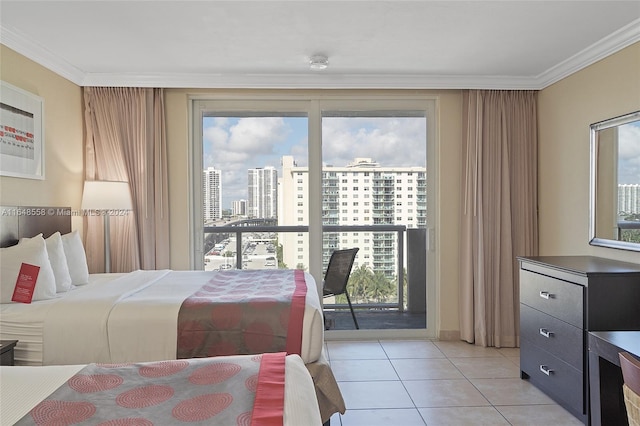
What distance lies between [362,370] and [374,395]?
0.49 metres

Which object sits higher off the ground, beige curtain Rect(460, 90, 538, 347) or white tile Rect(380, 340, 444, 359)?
beige curtain Rect(460, 90, 538, 347)

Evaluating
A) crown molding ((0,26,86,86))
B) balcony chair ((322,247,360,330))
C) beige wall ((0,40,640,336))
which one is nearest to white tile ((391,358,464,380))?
beige wall ((0,40,640,336))

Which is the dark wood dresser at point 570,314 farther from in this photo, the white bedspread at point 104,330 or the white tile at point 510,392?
the white bedspread at point 104,330

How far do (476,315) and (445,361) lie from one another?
2.30ft

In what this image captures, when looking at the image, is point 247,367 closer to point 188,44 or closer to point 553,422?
point 553,422

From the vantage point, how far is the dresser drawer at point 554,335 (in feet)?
9.36

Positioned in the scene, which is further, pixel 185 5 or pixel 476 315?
pixel 476 315

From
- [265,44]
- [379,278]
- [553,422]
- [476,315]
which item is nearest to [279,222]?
[379,278]

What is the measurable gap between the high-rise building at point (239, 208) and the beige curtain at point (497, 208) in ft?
7.09

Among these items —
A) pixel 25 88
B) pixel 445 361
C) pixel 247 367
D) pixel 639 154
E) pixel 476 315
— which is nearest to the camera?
pixel 247 367

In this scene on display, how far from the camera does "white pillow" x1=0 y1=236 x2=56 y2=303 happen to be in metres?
2.70

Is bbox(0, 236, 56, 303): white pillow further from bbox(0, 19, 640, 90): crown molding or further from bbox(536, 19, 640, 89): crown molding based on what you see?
bbox(536, 19, 640, 89): crown molding

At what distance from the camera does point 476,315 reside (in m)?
4.43

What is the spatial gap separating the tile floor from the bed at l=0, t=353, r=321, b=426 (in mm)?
1450
